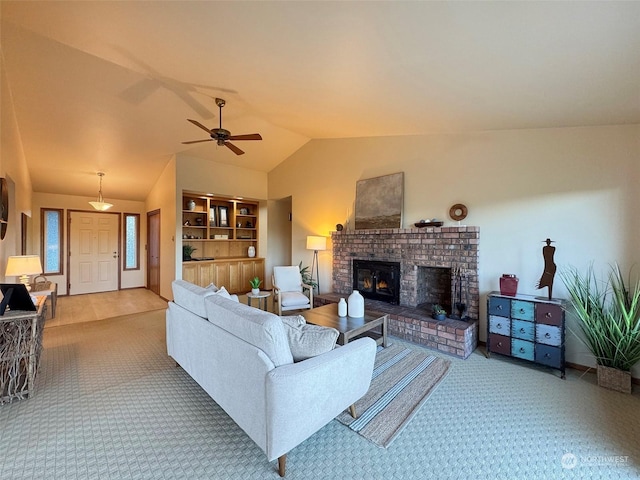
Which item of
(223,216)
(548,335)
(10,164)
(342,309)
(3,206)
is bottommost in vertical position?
(548,335)

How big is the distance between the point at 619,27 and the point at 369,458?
9.15 feet

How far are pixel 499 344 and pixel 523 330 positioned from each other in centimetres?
29

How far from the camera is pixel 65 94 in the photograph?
128 inches

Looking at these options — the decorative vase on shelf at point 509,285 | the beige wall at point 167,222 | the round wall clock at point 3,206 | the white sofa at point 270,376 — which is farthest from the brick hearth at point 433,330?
the round wall clock at point 3,206

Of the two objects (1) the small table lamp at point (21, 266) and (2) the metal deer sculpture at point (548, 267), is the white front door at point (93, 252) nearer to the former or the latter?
(1) the small table lamp at point (21, 266)

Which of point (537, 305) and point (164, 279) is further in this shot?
point (164, 279)

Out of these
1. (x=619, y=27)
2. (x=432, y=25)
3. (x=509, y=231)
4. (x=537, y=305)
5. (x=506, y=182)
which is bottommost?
(x=537, y=305)

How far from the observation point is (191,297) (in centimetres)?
240

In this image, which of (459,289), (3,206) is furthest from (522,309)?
(3,206)

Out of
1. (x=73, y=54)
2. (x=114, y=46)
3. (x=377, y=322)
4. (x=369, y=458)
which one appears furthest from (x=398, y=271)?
(x=73, y=54)

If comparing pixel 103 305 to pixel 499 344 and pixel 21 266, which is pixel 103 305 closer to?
pixel 21 266

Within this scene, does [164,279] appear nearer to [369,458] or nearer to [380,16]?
[369,458]

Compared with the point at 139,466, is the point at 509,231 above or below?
above

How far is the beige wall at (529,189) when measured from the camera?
8.68ft
